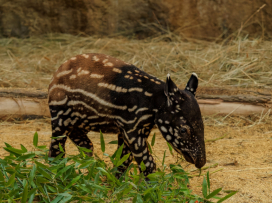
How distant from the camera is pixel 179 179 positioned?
3334 millimetres

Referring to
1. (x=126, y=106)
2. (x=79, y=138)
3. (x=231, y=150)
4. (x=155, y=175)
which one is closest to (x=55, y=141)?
(x=79, y=138)

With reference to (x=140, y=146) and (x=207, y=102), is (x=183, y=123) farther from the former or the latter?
(x=207, y=102)

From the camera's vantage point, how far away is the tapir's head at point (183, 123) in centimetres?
316

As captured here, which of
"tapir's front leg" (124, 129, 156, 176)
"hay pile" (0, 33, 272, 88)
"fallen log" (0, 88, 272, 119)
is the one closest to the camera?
"tapir's front leg" (124, 129, 156, 176)

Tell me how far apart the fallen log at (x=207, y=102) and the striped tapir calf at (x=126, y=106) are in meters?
1.90

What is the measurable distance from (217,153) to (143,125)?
1589 mm

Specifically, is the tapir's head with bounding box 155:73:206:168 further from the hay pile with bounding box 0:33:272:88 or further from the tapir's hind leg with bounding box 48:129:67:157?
the hay pile with bounding box 0:33:272:88

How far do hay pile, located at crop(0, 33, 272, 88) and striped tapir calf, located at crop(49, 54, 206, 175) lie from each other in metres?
2.48

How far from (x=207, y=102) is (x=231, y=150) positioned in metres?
1.03

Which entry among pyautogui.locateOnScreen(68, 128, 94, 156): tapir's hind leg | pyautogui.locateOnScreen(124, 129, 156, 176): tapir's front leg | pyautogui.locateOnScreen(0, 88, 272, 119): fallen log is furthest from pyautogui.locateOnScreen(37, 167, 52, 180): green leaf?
pyautogui.locateOnScreen(0, 88, 272, 119): fallen log

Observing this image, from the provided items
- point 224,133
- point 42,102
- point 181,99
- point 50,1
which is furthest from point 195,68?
point 50,1

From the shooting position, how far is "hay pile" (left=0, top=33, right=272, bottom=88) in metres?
6.02

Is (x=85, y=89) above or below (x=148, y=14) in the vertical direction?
below

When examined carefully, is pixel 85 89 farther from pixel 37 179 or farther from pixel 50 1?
pixel 50 1
